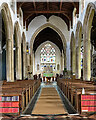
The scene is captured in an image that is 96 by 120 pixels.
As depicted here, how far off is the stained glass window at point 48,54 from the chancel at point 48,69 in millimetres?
2863

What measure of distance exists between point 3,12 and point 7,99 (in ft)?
24.3

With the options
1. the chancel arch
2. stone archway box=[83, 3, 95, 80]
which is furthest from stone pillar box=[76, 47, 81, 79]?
the chancel arch

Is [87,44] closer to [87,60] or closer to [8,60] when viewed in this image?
[87,60]

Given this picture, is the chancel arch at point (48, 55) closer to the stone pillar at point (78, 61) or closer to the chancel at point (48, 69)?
the chancel at point (48, 69)

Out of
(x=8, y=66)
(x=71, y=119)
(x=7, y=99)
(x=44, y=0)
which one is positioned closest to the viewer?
(x=71, y=119)

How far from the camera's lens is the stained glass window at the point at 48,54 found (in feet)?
99.2

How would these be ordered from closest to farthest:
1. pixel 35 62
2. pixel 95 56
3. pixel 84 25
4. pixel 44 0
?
1. pixel 84 25
2. pixel 44 0
3. pixel 95 56
4. pixel 35 62

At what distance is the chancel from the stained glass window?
9.39 ft

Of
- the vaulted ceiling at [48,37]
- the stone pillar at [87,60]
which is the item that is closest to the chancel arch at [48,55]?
the vaulted ceiling at [48,37]

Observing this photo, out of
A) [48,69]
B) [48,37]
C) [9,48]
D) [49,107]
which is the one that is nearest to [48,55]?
[48,37]

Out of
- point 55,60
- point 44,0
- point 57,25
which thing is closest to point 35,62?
point 55,60

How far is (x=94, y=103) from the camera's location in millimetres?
4680

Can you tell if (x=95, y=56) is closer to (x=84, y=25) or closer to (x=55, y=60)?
(x=84, y=25)

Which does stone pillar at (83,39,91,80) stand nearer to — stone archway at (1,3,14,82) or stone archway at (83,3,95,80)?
stone archway at (83,3,95,80)
